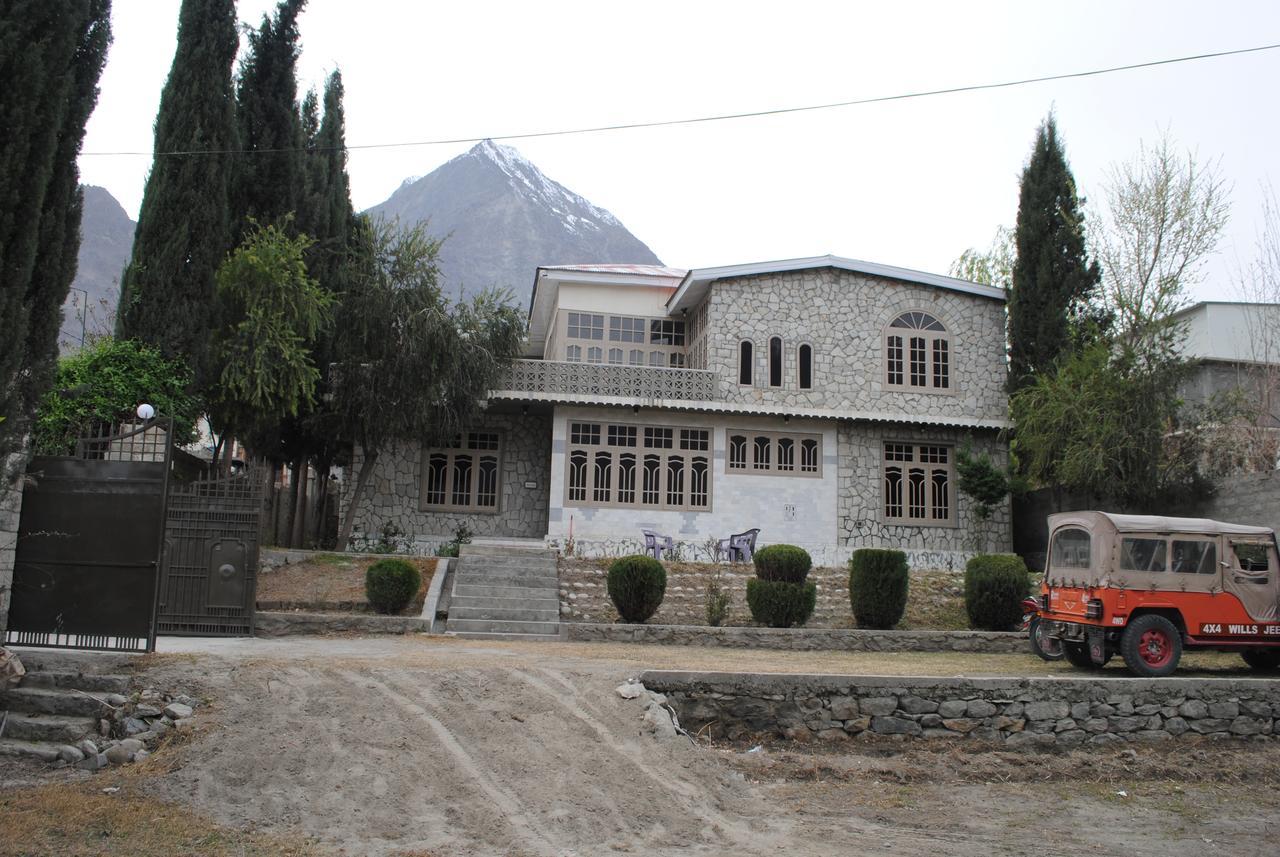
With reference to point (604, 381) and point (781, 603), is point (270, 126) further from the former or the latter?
point (781, 603)

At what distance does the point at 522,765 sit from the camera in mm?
8008

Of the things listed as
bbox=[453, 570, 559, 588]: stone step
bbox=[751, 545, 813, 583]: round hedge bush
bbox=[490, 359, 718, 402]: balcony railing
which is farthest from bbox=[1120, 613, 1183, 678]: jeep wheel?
bbox=[490, 359, 718, 402]: balcony railing

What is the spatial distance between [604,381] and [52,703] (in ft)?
53.4

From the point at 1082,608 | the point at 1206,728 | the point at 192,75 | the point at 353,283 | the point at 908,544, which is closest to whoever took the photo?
the point at 1206,728

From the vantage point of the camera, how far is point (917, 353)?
25.2 meters

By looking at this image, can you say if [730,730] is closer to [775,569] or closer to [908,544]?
[775,569]

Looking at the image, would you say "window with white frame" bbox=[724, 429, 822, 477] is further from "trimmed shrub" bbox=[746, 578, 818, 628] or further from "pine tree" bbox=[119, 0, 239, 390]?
"pine tree" bbox=[119, 0, 239, 390]

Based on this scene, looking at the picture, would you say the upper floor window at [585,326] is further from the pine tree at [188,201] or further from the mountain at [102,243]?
the mountain at [102,243]

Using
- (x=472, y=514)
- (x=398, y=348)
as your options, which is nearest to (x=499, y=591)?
(x=398, y=348)

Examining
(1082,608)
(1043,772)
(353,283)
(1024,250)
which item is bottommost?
(1043,772)

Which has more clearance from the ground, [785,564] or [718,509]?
[718,509]

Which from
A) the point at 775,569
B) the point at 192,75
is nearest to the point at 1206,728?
the point at 775,569

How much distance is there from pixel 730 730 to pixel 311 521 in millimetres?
17856

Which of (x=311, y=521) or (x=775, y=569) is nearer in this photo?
(x=775, y=569)
